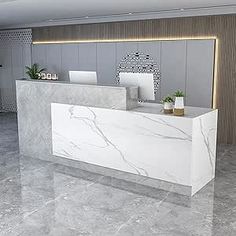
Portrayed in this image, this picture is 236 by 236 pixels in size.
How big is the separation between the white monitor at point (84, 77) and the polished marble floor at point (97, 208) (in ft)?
4.92

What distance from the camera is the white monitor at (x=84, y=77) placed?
5430 millimetres

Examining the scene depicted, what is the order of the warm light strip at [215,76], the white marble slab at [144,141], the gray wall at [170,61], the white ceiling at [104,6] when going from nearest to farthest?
the white marble slab at [144,141] < the white ceiling at [104,6] < the warm light strip at [215,76] < the gray wall at [170,61]

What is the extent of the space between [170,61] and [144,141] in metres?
3.11

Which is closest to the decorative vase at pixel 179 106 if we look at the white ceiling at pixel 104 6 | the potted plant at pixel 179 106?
the potted plant at pixel 179 106

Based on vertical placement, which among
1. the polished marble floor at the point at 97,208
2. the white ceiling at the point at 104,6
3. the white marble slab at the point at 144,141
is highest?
the white ceiling at the point at 104,6

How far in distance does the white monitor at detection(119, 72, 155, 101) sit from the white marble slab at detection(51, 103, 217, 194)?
0.19 metres

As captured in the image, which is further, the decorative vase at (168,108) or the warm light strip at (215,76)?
the warm light strip at (215,76)

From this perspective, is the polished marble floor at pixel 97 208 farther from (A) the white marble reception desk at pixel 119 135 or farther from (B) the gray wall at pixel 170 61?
(B) the gray wall at pixel 170 61

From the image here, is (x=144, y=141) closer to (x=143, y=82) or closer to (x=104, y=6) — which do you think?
(x=143, y=82)

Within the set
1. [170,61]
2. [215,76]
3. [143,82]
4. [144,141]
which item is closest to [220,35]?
[215,76]

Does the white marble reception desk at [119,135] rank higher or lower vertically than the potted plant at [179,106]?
lower

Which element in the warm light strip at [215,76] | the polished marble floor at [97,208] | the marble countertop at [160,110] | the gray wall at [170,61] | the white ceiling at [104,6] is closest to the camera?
the polished marble floor at [97,208]

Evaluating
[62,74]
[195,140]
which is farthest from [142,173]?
[62,74]

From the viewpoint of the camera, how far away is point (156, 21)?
7211 mm
